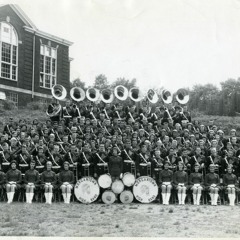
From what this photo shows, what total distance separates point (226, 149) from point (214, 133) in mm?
776

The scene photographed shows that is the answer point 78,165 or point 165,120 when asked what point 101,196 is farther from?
point 165,120

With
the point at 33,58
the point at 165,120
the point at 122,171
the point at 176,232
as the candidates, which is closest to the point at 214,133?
the point at 165,120

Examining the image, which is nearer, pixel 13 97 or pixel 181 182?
pixel 181 182

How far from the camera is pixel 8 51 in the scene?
56.0 feet

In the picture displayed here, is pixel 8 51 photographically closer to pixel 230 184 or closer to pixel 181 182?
pixel 181 182

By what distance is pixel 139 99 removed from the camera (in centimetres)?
1270

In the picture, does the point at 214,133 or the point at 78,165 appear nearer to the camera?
the point at 78,165

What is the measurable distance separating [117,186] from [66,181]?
3.54 ft

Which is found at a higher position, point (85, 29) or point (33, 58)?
point (33, 58)

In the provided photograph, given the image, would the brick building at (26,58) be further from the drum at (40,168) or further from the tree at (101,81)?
the drum at (40,168)

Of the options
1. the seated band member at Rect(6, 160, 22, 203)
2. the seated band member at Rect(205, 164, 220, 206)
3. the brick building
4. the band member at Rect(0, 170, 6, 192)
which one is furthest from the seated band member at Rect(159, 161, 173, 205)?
the brick building

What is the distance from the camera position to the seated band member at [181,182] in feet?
30.3

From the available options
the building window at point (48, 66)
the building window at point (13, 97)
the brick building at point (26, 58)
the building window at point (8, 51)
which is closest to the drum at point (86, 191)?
the brick building at point (26, 58)

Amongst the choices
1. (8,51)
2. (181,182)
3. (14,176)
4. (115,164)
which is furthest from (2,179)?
(8,51)
